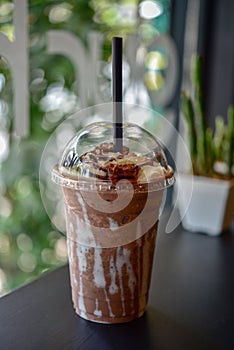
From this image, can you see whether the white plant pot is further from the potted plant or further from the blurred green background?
the blurred green background

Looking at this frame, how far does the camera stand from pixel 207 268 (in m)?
0.85

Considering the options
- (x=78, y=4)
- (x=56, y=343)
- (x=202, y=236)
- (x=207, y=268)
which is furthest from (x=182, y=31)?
(x=56, y=343)

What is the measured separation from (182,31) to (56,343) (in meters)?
1.33

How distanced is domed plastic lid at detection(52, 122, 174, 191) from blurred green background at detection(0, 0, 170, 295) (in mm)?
621

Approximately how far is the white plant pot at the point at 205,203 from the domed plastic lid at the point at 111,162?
402mm

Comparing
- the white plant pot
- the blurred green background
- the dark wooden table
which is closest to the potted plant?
the white plant pot

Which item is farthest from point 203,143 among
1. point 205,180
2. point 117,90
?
point 117,90

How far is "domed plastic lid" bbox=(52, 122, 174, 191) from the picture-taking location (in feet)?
1.87

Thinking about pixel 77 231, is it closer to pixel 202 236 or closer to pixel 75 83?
pixel 202 236

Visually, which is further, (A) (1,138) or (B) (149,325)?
(A) (1,138)

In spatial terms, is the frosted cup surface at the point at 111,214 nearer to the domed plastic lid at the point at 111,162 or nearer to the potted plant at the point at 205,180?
the domed plastic lid at the point at 111,162

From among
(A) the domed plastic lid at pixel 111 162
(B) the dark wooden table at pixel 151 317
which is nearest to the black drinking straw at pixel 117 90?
(A) the domed plastic lid at pixel 111 162

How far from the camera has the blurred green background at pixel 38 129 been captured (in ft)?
4.10

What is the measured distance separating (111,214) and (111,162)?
66 millimetres
